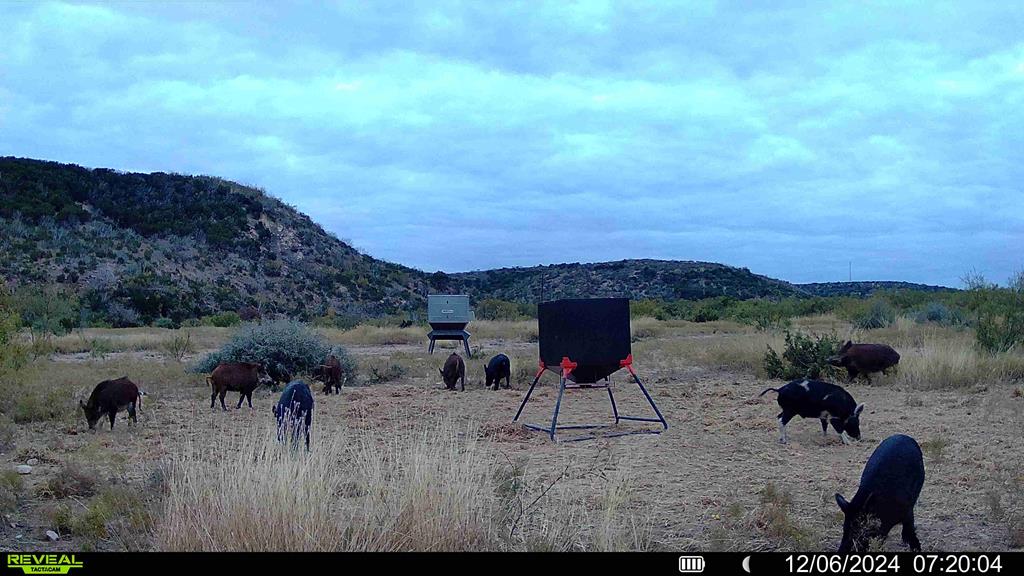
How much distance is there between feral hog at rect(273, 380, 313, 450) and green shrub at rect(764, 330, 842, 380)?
1000 centimetres

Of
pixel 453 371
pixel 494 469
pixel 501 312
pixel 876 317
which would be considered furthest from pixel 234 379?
pixel 501 312

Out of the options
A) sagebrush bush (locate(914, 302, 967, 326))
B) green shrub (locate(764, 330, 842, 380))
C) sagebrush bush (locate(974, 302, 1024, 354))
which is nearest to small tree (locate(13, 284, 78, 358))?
green shrub (locate(764, 330, 842, 380))

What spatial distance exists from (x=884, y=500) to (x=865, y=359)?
992 cm

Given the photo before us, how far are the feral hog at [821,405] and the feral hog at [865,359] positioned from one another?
17.3 ft

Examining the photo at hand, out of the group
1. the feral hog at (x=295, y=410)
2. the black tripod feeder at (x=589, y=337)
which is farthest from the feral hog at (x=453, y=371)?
the feral hog at (x=295, y=410)

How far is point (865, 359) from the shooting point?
14898mm

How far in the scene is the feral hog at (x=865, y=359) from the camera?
14.8 meters

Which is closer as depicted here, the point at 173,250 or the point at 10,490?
the point at 10,490

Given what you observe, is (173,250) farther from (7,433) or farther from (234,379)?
(7,433)

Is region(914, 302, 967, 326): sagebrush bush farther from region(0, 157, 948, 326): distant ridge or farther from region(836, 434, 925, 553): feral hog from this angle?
region(836, 434, 925, 553): feral hog

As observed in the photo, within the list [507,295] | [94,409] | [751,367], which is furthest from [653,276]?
[94,409]

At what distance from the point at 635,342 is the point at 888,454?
2083 cm
